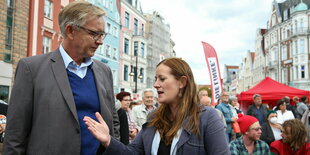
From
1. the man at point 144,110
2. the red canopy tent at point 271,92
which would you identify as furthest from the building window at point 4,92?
the red canopy tent at point 271,92

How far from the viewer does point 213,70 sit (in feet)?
34.8

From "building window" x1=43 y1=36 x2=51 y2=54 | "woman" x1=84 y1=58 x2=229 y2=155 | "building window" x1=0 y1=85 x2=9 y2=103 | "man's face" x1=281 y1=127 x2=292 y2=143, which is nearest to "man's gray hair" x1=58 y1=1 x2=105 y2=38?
"woman" x1=84 y1=58 x2=229 y2=155

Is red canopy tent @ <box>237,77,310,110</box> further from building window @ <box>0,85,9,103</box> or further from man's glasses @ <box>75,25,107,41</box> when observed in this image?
man's glasses @ <box>75,25,107,41</box>

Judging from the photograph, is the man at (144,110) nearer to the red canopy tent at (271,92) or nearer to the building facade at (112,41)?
the red canopy tent at (271,92)

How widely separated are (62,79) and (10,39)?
489 inches

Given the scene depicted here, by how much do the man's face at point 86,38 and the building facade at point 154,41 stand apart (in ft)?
Answer: 152

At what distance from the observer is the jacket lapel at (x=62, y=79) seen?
7.45 feet

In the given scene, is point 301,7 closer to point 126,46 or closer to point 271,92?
point 126,46

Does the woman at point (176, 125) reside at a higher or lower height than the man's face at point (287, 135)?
higher

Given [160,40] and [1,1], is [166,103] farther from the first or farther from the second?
[160,40]

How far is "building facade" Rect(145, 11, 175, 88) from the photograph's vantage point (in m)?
51.5

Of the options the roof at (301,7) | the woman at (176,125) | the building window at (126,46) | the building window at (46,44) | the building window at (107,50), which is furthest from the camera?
the roof at (301,7)

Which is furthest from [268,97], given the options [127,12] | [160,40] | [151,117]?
[160,40]

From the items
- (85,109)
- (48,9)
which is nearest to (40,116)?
(85,109)
